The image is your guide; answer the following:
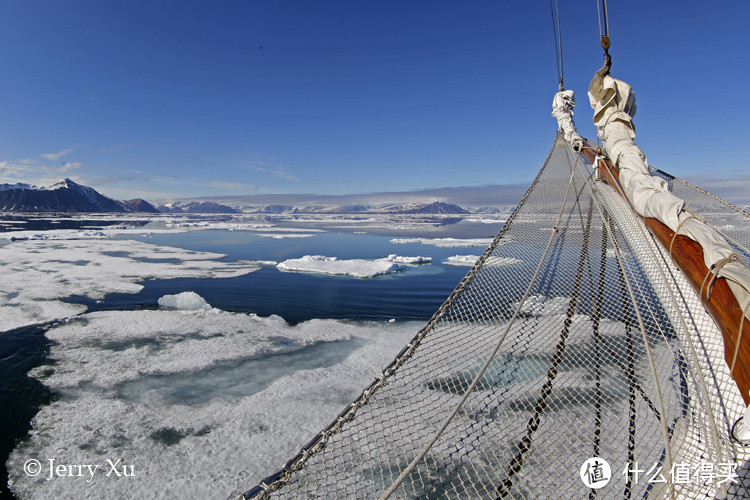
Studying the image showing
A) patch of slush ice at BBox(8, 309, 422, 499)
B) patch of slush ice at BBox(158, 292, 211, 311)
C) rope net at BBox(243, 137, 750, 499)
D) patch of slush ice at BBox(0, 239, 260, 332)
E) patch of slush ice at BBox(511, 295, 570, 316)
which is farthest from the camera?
patch of slush ice at BBox(158, 292, 211, 311)

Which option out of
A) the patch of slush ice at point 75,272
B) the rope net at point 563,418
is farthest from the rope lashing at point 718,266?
the patch of slush ice at point 75,272

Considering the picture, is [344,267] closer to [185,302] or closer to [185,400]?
[185,302]

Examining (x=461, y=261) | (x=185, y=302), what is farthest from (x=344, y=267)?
(x=185, y=302)

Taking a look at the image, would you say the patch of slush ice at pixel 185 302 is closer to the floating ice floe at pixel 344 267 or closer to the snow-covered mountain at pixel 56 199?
the floating ice floe at pixel 344 267

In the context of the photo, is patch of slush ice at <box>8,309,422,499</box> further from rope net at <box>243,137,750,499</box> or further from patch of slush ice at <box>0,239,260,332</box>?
patch of slush ice at <box>0,239,260,332</box>

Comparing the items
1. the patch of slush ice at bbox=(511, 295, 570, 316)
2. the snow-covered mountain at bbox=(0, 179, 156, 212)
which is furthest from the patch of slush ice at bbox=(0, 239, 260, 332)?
the snow-covered mountain at bbox=(0, 179, 156, 212)

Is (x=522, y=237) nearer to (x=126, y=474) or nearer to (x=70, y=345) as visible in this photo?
(x=126, y=474)

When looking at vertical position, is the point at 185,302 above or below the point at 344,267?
below
